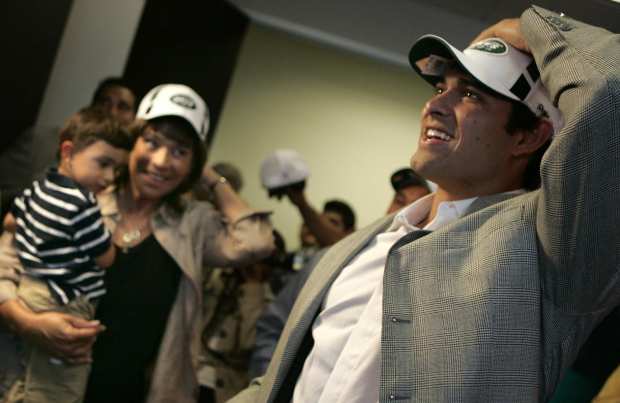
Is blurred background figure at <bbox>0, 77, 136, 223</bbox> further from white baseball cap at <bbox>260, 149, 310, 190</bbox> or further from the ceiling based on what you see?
the ceiling

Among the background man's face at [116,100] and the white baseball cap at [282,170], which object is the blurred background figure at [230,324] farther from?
Result: the background man's face at [116,100]

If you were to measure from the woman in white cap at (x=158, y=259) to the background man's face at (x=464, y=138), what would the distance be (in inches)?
41.7

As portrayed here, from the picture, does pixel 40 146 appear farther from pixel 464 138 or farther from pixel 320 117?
pixel 320 117

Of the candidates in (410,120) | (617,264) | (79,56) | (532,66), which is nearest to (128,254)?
(532,66)

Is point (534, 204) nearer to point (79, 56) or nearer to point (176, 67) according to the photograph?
point (79, 56)

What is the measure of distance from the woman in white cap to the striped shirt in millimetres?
106

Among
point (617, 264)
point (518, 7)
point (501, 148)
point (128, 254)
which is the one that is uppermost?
point (518, 7)

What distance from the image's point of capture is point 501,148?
1.73 m

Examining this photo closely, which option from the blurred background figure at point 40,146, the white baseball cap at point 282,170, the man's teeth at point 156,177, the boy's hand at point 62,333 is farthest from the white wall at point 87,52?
the boy's hand at point 62,333

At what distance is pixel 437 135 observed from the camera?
5.63 feet

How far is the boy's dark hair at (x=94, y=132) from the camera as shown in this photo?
2.49 m

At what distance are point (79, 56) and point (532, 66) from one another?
113 inches

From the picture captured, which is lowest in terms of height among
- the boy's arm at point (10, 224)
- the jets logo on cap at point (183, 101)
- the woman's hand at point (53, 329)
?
the woman's hand at point (53, 329)

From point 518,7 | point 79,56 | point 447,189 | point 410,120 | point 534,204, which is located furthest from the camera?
point 410,120
